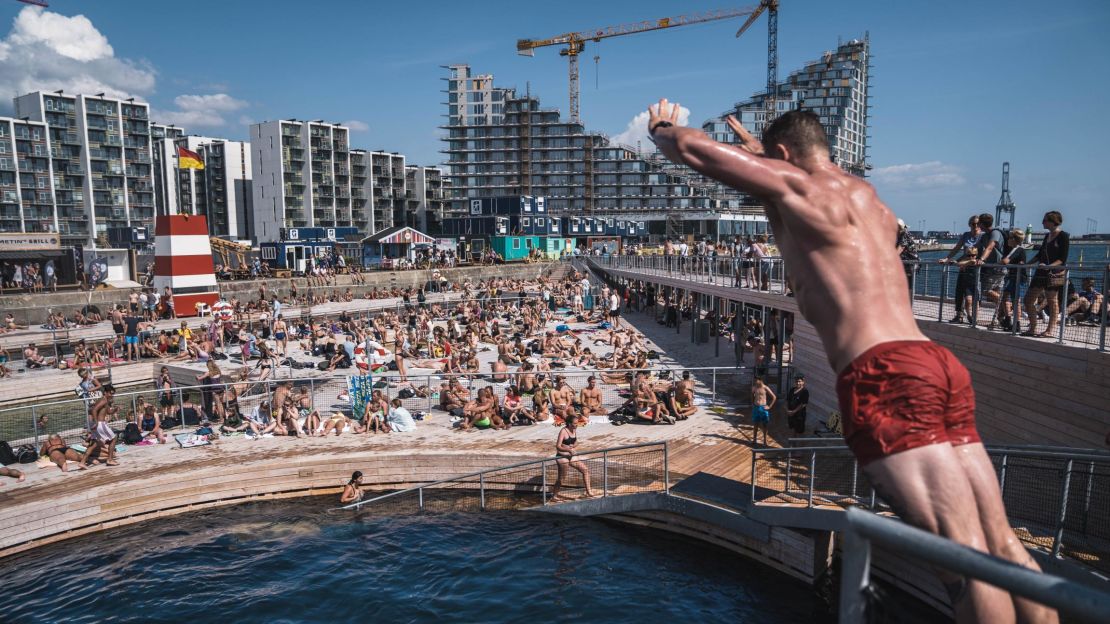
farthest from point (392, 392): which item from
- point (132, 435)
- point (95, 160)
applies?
point (95, 160)

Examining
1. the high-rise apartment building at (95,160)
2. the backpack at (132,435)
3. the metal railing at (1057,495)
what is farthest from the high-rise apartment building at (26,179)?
the metal railing at (1057,495)

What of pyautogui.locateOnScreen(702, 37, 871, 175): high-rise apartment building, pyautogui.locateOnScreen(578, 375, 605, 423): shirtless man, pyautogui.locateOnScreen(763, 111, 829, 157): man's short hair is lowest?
pyautogui.locateOnScreen(578, 375, 605, 423): shirtless man

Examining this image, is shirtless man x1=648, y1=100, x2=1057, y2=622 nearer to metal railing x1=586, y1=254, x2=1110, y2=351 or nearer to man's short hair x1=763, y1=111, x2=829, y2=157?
man's short hair x1=763, y1=111, x2=829, y2=157

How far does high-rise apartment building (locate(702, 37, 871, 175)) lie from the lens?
5955 inches

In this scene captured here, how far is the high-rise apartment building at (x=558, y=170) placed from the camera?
366 ft

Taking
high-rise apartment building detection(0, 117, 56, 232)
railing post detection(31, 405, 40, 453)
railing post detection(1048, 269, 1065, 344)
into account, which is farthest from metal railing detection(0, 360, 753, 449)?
high-rise apartment building detection(0, 117, 56, 232)

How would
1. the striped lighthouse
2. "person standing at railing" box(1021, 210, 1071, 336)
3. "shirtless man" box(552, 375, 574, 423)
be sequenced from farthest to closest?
1. the striped lighthouse
2. "shirtless man" box(552, 375, 574, 423)
3. "person standing at railing" box(1021, 210, 1071, 336)

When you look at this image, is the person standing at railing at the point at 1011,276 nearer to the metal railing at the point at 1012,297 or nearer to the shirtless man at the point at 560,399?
the metal railing at the point at 1012,297

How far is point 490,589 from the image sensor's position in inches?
414

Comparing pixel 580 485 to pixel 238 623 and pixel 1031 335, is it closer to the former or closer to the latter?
pixel 238 623

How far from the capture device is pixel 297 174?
9406 cm

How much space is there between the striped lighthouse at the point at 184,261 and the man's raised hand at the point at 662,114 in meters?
30.6

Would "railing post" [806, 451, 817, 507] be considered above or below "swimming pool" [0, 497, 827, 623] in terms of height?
above

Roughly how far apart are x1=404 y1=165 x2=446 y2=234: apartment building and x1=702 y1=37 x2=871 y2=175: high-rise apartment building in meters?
67.2
